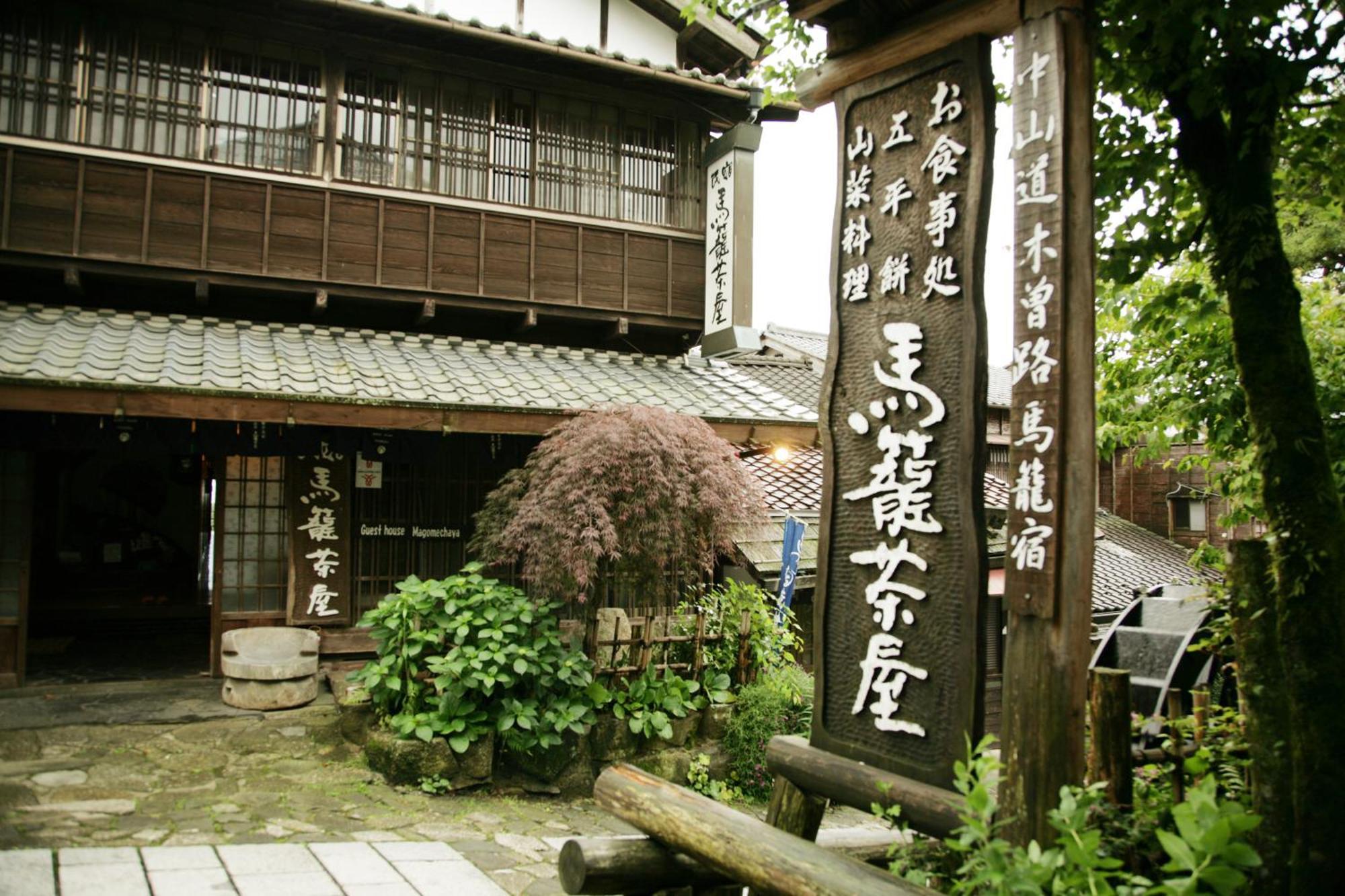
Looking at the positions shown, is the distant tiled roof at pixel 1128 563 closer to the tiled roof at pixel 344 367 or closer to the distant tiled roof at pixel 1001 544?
the distant tiled roof at pixel 1001 544

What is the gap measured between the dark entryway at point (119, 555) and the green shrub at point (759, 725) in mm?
7377

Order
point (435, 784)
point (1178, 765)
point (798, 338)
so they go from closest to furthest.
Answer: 1. point (1178, 765)
2. point (435, 784)
3. point (798, 338)

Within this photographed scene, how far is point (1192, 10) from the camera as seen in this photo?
4.27 metres

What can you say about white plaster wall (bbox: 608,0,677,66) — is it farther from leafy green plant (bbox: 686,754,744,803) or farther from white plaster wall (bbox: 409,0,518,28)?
leafy green plant (bbox: 686,754,744,803)

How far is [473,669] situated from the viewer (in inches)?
313

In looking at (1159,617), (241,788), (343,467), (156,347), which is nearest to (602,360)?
(343,467)

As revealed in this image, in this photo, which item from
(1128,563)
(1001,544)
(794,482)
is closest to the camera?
(1001,544)

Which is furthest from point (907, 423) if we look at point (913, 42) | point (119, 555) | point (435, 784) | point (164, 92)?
point (119, 555)

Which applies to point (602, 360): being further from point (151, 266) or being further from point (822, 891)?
point (822, 891)

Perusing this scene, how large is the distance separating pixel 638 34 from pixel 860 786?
483 inches

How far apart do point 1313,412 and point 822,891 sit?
2.94 meters

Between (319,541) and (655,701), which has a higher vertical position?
(319,541)

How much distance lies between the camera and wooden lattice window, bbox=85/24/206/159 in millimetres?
10109

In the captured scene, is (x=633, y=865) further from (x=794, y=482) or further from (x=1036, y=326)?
(x=794, y=482)
